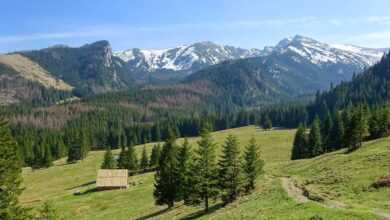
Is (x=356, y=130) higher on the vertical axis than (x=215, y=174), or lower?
higher

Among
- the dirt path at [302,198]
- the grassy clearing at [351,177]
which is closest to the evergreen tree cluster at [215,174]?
the dirt path at [302,198]

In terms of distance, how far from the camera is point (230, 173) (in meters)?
57.8

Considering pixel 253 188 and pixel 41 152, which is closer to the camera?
pixel 253 188

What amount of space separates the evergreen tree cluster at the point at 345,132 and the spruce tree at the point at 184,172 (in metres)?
36.5

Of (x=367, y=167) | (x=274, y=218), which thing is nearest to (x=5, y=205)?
(x=274, y=218)

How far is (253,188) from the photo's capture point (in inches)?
2448

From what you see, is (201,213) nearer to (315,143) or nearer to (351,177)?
(351,177)

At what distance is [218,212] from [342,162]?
26.7 metres

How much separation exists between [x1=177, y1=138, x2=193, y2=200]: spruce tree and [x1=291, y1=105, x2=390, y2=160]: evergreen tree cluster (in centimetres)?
3648

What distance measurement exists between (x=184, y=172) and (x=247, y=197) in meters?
11.6

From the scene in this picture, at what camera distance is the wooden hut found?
100081mm

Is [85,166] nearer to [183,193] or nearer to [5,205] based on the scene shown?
[183,193]

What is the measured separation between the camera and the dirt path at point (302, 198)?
3617cm

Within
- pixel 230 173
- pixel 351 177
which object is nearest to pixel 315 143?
pixel 351 177
